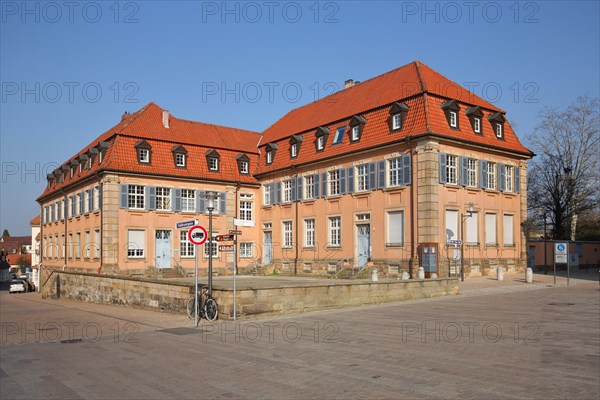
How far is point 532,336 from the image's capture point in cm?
1188

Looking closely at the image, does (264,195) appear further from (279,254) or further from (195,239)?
(195,239)

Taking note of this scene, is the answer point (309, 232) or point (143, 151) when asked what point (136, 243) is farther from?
point (309, 232)

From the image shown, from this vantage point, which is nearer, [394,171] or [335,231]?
[394,171]

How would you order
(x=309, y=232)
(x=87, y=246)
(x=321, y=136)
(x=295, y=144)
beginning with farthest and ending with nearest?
(x=87, y=246), (x=295, y=144), (x=309, y=232), (x=321, y=136)

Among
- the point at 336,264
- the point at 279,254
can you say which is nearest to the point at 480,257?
the point at 336,264

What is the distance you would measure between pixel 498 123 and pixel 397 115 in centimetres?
663

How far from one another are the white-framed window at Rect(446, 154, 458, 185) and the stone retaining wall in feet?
32.2

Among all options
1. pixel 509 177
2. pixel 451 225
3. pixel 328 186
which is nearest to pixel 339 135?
pixel 328 186

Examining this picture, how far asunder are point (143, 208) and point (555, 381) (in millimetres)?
34856

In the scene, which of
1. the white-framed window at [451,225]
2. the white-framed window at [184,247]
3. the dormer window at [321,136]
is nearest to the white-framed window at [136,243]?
the white-framed window at [184,247]

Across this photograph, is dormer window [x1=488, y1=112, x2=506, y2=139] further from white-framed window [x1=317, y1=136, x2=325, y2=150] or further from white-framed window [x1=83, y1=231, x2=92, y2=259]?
white-framed window [x1=83, y1=231, x2=92, y2=259]

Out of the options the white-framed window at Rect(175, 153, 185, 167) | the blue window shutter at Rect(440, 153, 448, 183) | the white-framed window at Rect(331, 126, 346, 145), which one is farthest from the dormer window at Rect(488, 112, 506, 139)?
the white-framed window at Rect(175, 153, 185, 167)

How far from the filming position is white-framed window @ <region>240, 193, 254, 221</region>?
4441 centimetres

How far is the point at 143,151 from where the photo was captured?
133ft
